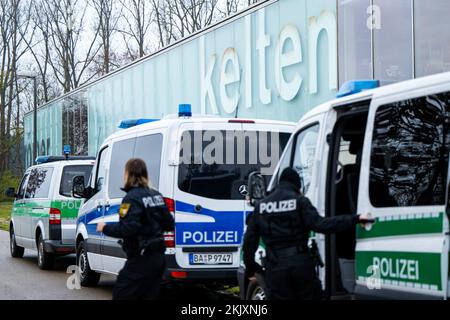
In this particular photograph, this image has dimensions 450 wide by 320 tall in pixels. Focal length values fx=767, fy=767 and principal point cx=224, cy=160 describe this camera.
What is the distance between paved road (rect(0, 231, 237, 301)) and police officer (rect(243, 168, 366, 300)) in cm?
417

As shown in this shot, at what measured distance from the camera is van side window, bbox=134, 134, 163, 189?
8887 mm

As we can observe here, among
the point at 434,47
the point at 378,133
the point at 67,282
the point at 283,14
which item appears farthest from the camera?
the point at 283,14

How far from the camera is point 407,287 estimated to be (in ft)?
17.4

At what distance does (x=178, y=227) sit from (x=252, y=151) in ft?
4.27

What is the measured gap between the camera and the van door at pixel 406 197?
16.7 ft

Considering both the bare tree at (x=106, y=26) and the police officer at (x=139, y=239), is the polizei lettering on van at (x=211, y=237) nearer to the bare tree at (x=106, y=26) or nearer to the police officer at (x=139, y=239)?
the police officer at (x=139, y=239)

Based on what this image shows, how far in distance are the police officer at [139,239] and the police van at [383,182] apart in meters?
0.96

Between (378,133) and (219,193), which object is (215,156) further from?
(378,133)

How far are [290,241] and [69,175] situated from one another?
29.1 ft

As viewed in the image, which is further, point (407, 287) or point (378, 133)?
point (378, 133)

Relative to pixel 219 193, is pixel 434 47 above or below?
above

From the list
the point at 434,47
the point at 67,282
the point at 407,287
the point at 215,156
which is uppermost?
the point at 434,47

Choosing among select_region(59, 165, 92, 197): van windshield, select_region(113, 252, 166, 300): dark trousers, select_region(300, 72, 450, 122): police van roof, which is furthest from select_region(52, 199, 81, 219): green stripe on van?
select_region(300, 72, 450, 122): police van roof

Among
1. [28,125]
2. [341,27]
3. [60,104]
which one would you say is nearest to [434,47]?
[341,27]
